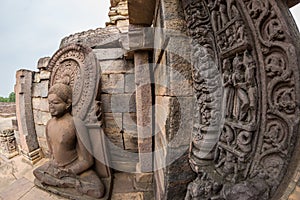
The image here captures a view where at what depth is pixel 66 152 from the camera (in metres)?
1.80

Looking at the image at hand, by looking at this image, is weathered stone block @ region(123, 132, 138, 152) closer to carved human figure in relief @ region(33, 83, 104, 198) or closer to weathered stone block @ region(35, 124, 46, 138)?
carved human figure in relief @ region(33, 83, 104, 198)

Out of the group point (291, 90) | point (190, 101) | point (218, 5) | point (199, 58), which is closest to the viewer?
point (291, 90)

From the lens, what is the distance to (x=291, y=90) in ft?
1.35

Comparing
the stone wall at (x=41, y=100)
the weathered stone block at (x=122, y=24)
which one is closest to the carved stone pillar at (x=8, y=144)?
the stone wall at (x=41, y=100)

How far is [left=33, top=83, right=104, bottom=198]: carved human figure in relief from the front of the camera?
1759mm

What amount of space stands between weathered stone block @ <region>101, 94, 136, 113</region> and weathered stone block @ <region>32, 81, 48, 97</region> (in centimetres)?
116

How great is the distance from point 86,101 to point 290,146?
1.84 meters

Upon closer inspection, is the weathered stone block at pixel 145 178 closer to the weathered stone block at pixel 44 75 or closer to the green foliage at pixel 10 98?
the weathered stone block at pixel 44 75

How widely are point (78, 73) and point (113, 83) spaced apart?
0.47m

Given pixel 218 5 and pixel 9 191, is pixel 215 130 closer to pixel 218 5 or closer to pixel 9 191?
pixel 218 5

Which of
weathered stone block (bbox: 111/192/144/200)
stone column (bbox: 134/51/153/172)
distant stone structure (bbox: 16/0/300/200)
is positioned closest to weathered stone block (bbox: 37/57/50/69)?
stone column (bbox: 134/51/153/172)

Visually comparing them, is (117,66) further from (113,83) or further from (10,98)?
(10,98)

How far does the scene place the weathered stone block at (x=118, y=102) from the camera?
2178 millimetres

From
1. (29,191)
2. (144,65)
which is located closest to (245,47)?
(144,65)
